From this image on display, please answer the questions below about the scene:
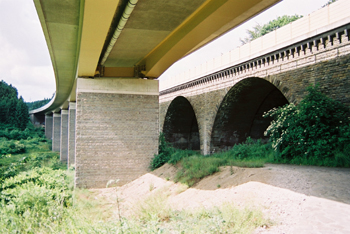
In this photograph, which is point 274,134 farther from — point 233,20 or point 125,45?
point 125,45

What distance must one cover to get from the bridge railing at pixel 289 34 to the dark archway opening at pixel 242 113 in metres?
1.67

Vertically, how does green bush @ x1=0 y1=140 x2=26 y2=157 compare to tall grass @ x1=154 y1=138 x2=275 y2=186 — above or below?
below

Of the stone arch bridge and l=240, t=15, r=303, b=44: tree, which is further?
l=240, t=15, r=303, b=44: tree

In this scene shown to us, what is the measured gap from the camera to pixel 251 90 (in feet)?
50.2

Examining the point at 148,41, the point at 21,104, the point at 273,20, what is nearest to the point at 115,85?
the point at 148,41

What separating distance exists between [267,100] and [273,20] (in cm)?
2293

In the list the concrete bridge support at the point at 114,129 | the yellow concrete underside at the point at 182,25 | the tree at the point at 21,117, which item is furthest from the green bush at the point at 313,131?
the tree at the point at 21,117

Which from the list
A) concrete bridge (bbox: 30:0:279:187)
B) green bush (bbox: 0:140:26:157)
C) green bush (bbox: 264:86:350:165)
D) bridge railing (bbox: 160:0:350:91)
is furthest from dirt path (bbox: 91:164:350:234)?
green bush (bbox: 0:140:26:157)

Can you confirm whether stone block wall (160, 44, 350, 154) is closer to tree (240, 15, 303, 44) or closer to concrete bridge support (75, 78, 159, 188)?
concrete bridge support (75, 78, 159, 188)

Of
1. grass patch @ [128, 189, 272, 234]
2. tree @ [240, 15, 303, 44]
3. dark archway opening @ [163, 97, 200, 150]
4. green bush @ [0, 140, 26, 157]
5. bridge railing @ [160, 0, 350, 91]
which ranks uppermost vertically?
tree @ [240, 15, 303, 44]

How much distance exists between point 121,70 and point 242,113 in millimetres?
7919

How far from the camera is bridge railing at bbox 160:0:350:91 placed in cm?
916

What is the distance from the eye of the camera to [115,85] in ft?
37.8

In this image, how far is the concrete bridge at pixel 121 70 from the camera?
23.4 feet
